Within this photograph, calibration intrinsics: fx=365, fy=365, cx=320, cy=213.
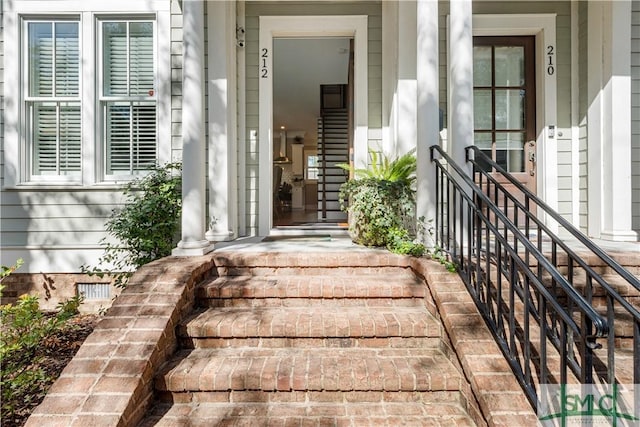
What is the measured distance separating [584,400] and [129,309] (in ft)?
7.52

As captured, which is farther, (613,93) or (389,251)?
(613,93)

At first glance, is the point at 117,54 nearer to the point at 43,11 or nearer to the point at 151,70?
the point at 151,70

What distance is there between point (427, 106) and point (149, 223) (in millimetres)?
2638

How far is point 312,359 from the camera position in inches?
80.0

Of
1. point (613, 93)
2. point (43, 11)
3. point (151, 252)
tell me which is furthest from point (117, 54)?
point (613, 93)

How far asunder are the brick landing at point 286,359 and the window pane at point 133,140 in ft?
6.52

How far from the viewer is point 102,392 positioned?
1.70 metres

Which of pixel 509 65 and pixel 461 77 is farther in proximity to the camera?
pixel 509 65

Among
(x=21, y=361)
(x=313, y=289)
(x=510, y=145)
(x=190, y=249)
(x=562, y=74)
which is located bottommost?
(x=21, y=361)

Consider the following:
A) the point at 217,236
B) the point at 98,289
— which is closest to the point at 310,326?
the point at 217,236

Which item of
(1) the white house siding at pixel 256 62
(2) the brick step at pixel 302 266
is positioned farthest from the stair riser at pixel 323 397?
(1) the white house siding at pixel 256 62

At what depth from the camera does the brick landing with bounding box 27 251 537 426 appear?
1711 millimetres

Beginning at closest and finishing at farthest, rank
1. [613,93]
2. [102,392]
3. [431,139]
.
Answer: [102,392]
[431,139]
[613,93]

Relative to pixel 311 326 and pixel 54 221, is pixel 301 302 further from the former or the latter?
pixel 54 221
